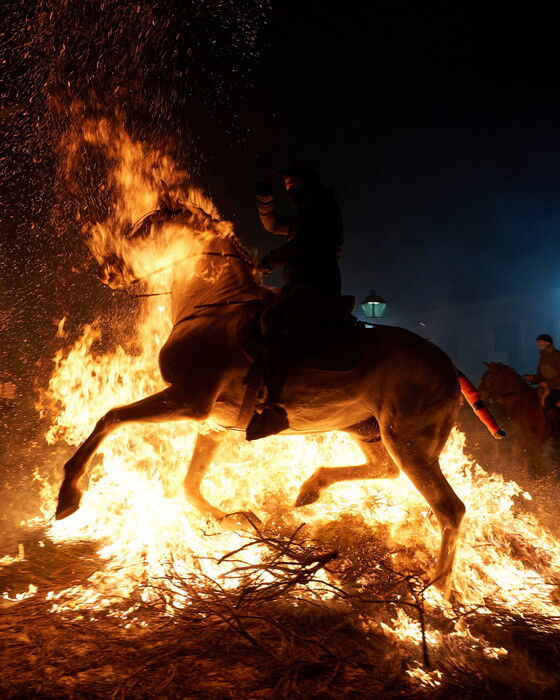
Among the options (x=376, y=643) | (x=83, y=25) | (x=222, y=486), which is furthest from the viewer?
(x=222, y=486)

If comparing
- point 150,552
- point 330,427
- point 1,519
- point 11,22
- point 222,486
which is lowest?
point 1,519

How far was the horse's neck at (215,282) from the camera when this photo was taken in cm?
436

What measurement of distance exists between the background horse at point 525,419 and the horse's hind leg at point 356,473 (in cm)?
622

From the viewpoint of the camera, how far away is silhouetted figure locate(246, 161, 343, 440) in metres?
3.74

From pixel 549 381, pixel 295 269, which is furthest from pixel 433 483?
pixel 549 381

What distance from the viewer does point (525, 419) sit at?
35.7 ft

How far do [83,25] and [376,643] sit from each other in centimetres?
706

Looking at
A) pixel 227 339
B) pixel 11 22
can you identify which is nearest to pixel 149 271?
pixel 227 339

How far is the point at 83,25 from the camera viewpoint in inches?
208

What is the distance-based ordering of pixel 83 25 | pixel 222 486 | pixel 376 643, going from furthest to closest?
pixel 222 486 → pixel 83 25 → pixel 376 643

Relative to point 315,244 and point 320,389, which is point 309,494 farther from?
point 315,244

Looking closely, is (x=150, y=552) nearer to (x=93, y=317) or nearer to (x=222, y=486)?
(x=222, y=486)

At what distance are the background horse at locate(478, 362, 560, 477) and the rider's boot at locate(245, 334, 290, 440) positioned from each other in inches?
314

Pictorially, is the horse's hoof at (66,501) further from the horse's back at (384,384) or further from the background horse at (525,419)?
the background horse at (525,419)
